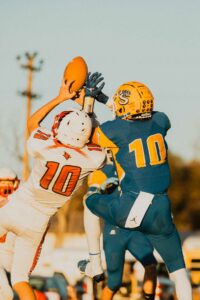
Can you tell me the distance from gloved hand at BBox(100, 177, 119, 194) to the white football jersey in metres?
0.49

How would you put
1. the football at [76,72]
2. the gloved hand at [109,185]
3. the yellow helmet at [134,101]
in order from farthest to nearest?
the gloved hand at [109,185], the football at [76,72], the yellow helmet at [134,101]

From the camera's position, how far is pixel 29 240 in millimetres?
9969

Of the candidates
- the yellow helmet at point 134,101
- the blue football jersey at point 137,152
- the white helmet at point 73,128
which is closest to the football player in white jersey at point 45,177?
the white helmet at point 73,128

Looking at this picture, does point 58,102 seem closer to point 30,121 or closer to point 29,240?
point 30,121

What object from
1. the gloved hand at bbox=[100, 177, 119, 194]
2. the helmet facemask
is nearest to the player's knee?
the gloved hand at bbox=[100, 177, 119, 194]

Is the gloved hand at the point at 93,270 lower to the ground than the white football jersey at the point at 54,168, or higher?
lower

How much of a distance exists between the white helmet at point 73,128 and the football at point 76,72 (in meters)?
0.47

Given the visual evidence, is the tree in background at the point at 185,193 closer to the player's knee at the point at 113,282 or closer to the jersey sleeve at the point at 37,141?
the player's knee at the point at 113,282

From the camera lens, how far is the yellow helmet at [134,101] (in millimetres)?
9828

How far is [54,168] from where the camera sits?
9656 millimetres

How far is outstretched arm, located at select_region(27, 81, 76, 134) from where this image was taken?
989 centimetres

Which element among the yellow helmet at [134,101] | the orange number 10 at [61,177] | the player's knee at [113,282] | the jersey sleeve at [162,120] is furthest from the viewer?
the player's knee at [113,282]

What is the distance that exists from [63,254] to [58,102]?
39.3 feet

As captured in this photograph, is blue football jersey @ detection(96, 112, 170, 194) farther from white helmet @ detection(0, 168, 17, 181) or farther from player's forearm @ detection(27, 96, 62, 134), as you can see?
white helmet @ detection(0, 168, 17, 181)
